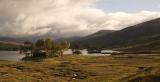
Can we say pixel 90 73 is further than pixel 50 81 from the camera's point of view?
Yes

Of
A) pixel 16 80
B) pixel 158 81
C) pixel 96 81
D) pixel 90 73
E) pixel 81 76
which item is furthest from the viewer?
pixel 90 73

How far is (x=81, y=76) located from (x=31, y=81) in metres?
20.2

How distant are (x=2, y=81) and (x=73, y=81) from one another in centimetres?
2060

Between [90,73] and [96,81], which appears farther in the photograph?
[90,73]

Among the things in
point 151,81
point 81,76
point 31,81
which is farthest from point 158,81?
point 81,76

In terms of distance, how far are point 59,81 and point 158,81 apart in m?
44.0

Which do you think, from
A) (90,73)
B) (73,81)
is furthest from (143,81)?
(90,73)

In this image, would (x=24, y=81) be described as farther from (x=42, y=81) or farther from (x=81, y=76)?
(x=81, y=76)

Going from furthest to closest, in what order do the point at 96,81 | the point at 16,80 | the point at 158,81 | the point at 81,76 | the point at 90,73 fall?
the point at 90,73
the point at 81,76
the point at 16,80
the point at 96,81
the point at 158,81

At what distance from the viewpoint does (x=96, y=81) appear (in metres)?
83.8

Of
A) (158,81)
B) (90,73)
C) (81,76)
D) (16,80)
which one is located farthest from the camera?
(90,73)

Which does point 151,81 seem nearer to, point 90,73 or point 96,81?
point 96,81

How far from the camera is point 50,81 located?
285ft

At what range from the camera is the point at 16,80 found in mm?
89875
